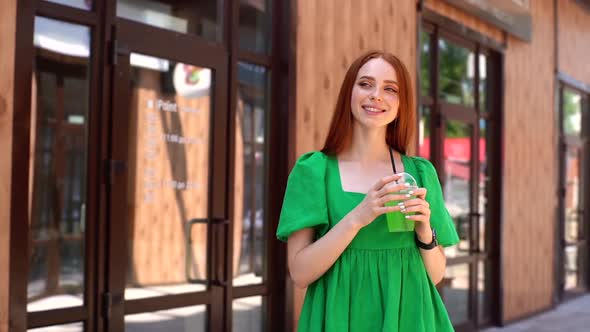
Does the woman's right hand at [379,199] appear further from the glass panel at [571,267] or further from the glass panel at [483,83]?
the glass panel at [571,267]

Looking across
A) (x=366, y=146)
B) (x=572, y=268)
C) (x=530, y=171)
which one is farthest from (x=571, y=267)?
(x=366, y=146)

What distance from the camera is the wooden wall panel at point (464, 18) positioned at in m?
5.97

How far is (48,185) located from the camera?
351 centimetres

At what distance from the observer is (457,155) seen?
6.57 meters

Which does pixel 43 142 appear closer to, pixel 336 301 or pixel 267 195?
pixel 267 195

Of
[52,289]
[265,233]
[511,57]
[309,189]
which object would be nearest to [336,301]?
[309,189]

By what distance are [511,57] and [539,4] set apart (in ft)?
3.57

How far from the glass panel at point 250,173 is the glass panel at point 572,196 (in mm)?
5935

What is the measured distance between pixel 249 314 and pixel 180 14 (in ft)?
6.12

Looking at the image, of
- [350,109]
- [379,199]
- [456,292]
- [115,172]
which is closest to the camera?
[379,199]

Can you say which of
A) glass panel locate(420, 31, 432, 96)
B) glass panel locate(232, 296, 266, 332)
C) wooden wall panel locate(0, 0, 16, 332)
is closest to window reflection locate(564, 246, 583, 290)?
glass panel locate(420, 31, 432, 96)

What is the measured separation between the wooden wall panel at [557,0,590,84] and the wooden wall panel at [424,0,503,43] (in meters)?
1.84

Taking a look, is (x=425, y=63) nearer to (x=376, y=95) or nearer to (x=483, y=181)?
(x=483, y=181)

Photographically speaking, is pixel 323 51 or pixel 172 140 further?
pixel 323 51
